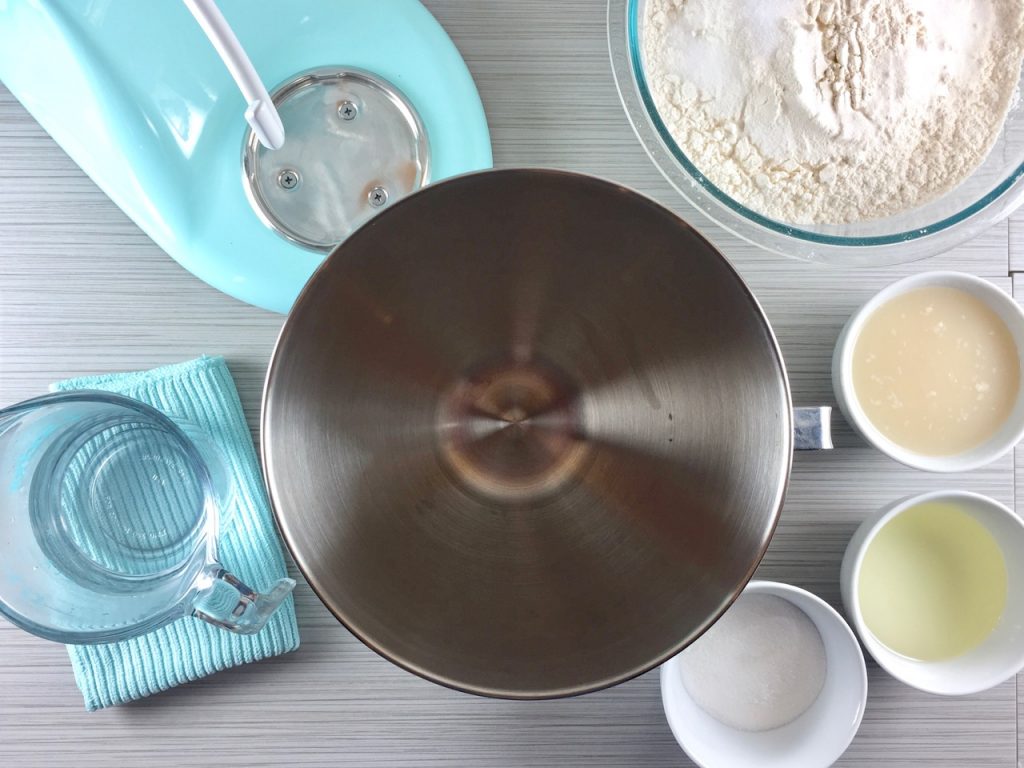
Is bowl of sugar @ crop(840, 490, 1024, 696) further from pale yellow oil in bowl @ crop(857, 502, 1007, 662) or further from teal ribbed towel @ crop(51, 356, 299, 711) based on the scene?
teal ribbed towel @ crop(51, 356, 299, 711)

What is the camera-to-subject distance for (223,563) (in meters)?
0.57

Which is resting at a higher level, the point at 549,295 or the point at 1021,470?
the point at 549,295

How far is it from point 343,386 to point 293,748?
0.31 metres

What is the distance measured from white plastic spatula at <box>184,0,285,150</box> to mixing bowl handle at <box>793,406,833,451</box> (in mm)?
369

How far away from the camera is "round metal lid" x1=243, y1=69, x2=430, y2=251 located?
1.91ft

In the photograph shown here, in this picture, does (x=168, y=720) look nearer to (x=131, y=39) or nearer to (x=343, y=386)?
(x=343, y=386)

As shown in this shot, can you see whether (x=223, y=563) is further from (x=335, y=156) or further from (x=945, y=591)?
(x=945, y=591)

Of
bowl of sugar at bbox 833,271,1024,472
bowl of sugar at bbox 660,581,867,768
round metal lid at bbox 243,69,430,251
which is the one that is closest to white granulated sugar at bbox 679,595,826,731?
bowl of sugar at bbox 660,581,867,768

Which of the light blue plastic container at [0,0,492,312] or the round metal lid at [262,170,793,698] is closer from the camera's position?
the round metal lid at [262,170,793,698]

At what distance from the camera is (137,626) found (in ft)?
1.68

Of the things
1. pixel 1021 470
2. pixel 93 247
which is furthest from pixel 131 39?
pixel 1021 470

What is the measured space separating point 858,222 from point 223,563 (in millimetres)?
482

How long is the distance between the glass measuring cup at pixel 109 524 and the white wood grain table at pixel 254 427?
66mm

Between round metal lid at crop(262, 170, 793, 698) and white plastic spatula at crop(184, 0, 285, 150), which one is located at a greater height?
white plastic spatula at crop(184, 0, 285, 150)
